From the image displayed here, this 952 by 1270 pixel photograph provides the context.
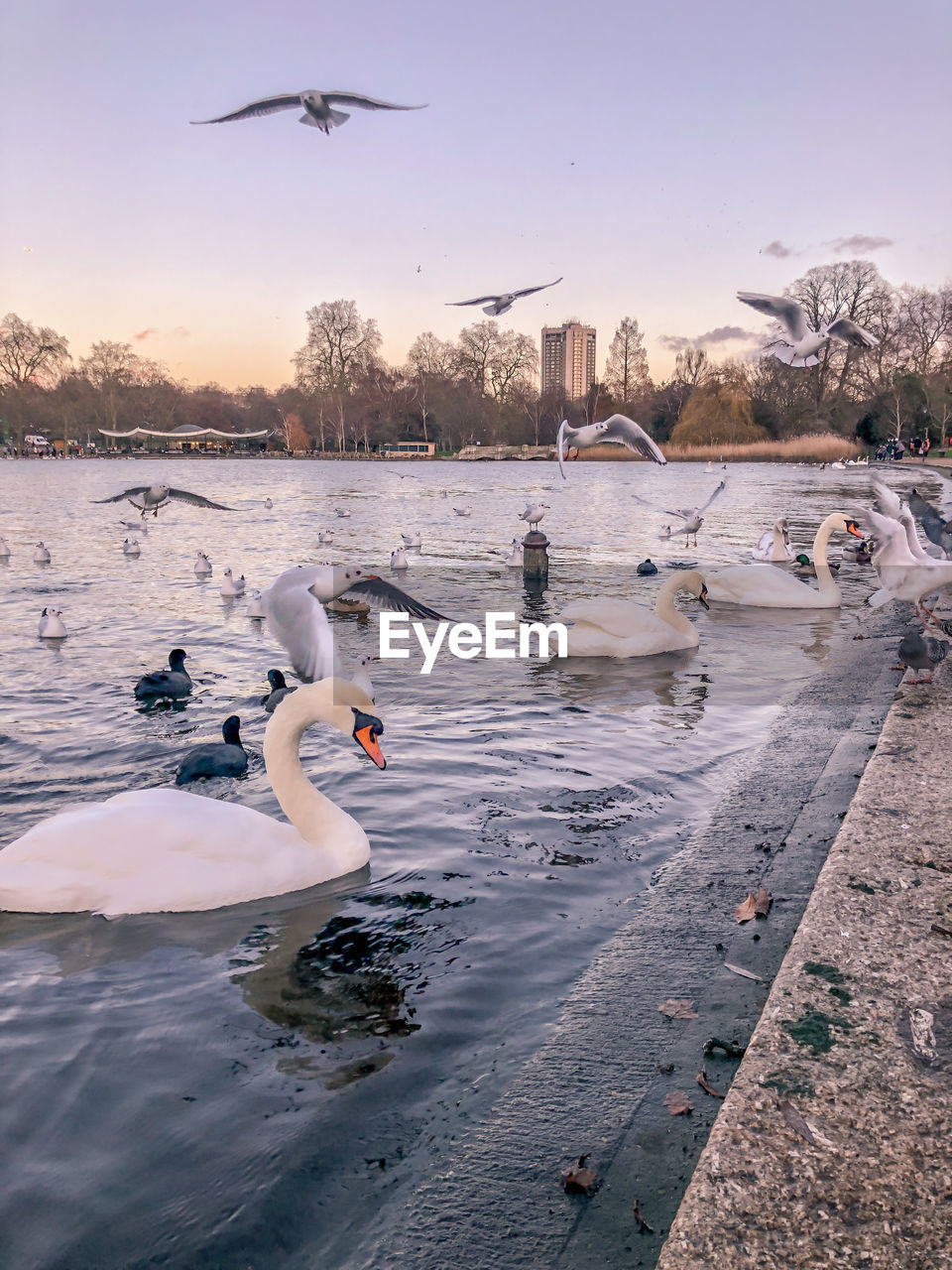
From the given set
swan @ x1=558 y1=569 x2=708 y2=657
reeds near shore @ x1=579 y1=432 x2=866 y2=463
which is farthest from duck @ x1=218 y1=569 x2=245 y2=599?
reeds near shore @ x1=579 y1=432 x2=866 y2=463

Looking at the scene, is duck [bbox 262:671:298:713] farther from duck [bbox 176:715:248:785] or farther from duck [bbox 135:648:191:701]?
duck [bbox 176:715:248:785]

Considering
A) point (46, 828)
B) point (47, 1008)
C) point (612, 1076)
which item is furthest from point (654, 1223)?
point (46, 828)

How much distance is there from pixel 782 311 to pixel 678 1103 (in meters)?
10.4

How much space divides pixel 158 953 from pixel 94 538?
64.5ft

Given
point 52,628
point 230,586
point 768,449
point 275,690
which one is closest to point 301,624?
point 275,690

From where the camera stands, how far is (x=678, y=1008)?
3096 millimetres

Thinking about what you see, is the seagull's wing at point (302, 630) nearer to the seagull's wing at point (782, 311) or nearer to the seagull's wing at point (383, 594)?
the seagull's wing at point (383, 594)

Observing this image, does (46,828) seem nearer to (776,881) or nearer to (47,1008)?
(47,1008)

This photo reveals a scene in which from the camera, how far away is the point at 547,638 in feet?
31.0

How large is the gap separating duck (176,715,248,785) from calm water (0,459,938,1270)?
28 cm

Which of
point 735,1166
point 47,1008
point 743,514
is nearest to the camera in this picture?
point 735,1166

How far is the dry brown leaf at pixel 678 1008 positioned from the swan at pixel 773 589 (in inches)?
368

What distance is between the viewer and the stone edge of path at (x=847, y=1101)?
1859 mm

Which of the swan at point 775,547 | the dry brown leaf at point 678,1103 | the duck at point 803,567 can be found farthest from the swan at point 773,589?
the dry brown leaf at point 678,1103
